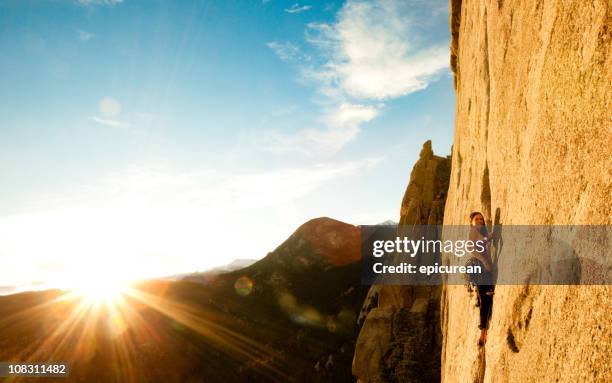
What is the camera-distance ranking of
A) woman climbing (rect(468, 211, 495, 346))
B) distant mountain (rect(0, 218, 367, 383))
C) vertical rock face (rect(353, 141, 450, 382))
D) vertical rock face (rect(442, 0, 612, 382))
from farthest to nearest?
distant mountain (rect(0, 218, 367, 383)) → vertical rock face (rect(353, 141, 450, 382)) → woman climbing (rect(468, 211, 495, 346)) → vertical rock face (rect(442, 0, 612, 382))

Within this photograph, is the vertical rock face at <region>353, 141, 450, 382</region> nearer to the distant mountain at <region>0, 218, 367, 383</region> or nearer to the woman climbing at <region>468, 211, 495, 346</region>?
the woman climbing at <region>468, 211, 495, 346</region>

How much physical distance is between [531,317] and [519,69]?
192 inches

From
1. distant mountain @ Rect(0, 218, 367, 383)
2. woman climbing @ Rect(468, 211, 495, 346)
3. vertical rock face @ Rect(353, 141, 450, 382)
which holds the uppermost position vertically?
woman climbing @ Rect(468, 211, 495, 346)

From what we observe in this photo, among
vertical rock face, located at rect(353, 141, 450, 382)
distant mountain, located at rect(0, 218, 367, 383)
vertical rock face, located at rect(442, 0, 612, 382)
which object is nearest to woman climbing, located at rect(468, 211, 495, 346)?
vertical rock face, located at rect(442, 0, 612, 382)

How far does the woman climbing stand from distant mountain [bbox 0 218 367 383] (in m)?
46.0

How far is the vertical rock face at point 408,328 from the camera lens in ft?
89.9

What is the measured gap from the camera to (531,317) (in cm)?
613

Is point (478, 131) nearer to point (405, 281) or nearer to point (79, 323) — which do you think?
point (405, 281)

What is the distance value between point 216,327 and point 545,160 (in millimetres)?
64955

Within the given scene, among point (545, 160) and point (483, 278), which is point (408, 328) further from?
point (545, 160)

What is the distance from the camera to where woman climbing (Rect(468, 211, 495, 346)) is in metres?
8.77

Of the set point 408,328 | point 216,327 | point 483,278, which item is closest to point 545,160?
point 483,278

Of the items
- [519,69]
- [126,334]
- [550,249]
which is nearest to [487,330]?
[550,249]

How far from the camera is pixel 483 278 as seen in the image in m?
8.87
